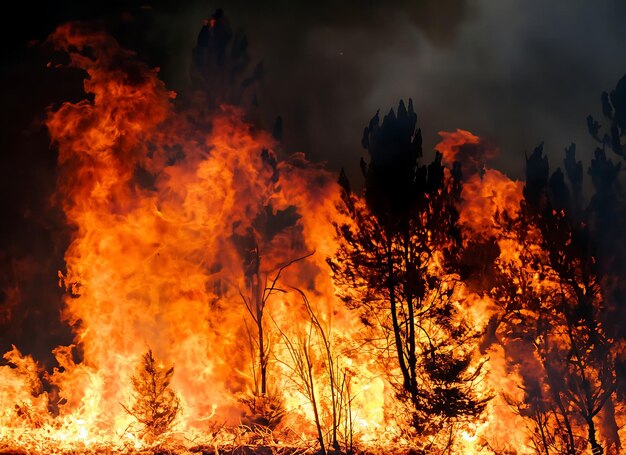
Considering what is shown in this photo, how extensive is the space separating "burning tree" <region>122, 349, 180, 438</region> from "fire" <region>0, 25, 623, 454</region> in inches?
6.8

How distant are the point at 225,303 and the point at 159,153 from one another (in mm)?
5664

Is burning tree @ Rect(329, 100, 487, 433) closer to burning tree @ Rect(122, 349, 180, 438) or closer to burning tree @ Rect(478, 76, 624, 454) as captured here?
burning tree @ Rect(478, 76, 624, 454)

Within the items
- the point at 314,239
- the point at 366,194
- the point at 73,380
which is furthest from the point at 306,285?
the point at 73,380

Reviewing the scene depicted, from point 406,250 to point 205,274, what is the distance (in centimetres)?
738

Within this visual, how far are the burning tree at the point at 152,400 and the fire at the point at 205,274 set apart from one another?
0.17 m

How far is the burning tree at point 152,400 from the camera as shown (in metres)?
15.9

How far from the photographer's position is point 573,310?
16.4 meters

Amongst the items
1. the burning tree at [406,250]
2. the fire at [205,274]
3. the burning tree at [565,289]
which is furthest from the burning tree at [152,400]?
the burning tree at [565,289]

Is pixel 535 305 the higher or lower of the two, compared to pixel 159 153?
lower

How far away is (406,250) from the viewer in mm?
15664

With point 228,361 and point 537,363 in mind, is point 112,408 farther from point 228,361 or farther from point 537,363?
point 537,363

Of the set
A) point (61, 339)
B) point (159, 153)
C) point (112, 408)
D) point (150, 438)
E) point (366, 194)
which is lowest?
point (150, 438)

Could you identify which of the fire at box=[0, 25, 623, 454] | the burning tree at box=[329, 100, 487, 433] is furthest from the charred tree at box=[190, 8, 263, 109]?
the burning tree at box=[329, 100, 487, 433]

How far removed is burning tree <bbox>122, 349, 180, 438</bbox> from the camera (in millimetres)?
15867
